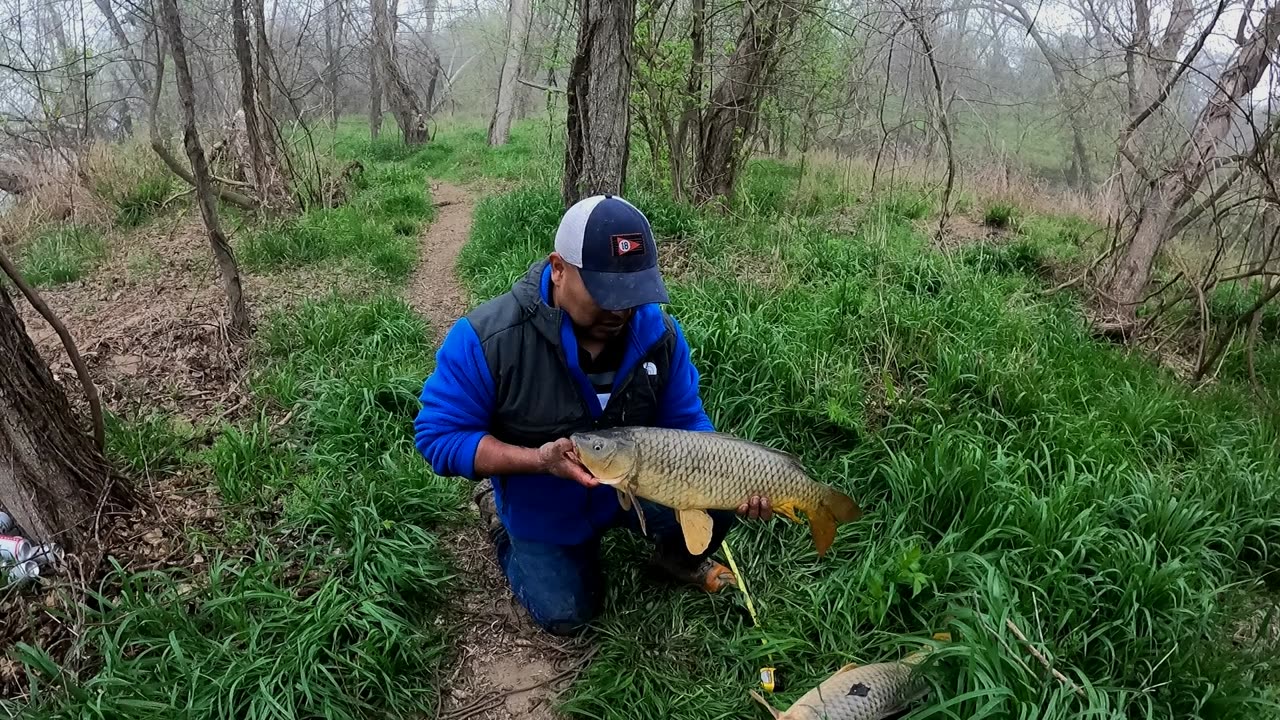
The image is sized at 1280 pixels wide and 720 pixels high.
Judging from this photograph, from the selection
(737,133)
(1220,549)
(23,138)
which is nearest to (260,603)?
(1220,549)

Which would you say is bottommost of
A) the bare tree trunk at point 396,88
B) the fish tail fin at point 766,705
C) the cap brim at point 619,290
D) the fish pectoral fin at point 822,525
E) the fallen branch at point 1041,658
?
the fish tail fin at point 766,705

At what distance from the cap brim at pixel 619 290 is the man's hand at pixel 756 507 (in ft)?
2.35

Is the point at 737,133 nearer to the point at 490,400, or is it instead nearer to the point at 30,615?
the point at 490,400

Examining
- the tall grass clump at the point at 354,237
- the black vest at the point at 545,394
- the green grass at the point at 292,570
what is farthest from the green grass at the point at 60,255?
the black vest at the point at 545,394

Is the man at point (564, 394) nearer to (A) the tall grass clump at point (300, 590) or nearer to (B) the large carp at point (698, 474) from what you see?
(B) the large carp at point (698, 474)

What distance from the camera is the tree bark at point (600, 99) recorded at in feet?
15.7

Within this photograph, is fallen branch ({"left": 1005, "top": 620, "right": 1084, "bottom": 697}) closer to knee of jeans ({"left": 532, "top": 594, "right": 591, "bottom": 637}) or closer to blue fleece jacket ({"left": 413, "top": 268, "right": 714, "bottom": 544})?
blue fleece jacket ({"left": 413, "top": 268, "right": 714, "bottom": 544})

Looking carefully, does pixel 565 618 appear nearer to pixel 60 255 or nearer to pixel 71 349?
pixel 71 349

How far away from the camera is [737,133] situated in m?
7.16

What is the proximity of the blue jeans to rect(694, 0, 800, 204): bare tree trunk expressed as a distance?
191 inches

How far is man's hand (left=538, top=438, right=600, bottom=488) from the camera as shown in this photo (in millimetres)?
2145

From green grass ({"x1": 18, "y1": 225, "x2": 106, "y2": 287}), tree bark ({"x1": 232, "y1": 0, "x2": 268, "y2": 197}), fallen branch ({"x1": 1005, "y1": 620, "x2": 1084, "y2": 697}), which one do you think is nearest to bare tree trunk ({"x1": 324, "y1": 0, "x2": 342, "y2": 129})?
tree bark ({"x1": 232, "y1": 0, "x2": 268, "y2": 197})

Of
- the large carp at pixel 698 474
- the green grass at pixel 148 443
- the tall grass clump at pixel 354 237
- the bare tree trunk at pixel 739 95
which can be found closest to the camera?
the large carp at pixel 698 474

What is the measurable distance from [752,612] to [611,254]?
1.56 metres
